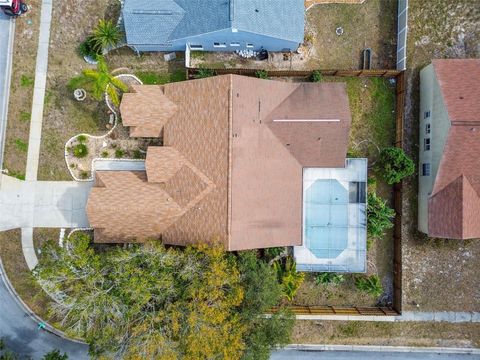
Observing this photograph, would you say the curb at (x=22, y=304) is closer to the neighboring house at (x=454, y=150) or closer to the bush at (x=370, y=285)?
the bush at (x=370, y=285)

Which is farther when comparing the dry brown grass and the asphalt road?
the asphalt road

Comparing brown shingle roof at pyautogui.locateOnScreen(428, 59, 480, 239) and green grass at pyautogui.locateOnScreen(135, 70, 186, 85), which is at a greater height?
green grass at pyautogui.locateOnScreen(135, 70, 186, 85)

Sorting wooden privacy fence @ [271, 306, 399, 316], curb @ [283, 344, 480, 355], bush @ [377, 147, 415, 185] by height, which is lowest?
curb @ [283, 344, 480, 355]

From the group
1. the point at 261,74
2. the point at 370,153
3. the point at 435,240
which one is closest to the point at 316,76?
the point at 261,74

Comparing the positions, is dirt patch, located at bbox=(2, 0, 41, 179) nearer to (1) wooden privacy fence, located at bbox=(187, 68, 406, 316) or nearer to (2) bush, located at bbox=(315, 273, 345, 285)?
(1) wooden privacy fence, located at bbox=(187, 68, 406, 316)

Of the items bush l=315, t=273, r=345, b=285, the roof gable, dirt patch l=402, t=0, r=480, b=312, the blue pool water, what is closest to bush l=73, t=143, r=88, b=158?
the roof gable

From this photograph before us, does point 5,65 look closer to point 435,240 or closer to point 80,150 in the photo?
point 80,150
